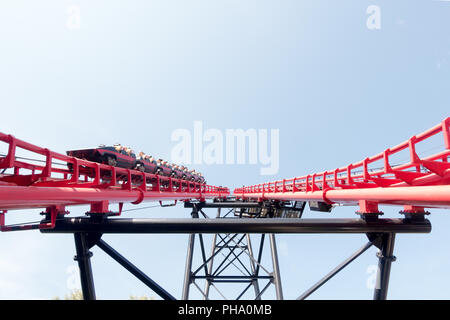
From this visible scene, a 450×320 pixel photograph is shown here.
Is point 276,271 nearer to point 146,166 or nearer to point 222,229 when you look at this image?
point 222,229

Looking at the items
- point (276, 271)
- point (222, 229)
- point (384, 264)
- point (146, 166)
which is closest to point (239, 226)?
point (222, 229)

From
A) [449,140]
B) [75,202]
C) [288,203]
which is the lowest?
[288,203]

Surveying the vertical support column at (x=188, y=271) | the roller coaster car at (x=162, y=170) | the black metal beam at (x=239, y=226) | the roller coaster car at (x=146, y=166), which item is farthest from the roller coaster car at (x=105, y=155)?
the vertical support column at (x=188, y=271)

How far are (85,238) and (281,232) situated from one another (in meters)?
2.92

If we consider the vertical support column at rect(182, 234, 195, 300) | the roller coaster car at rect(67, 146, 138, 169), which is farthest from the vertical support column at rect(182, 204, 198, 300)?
the roller coaster car at rect(67, 146, 138, 169)

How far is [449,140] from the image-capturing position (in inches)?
69.1

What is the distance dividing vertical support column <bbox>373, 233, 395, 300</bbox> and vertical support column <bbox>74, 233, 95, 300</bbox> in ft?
13.0

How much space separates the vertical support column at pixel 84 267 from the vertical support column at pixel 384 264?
3.96m

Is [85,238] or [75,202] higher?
[75,202]

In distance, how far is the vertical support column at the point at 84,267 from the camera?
2.78 m
